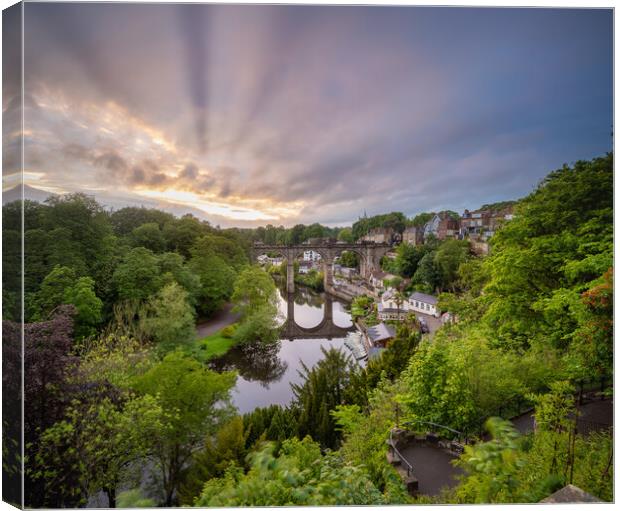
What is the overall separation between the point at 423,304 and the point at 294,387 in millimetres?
3074

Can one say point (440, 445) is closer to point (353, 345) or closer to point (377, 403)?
point (377, 403)

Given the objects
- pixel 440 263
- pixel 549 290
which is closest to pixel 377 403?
pixel 440 263

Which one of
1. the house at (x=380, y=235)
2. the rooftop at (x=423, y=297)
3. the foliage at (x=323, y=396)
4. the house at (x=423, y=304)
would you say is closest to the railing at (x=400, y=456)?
the foliage at (x=323, y=396)

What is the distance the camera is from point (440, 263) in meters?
5.07

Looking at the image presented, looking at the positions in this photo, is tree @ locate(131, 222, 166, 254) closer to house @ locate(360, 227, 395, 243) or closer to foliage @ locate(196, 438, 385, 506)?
foliage @ locate(196, 438, 385, 506)

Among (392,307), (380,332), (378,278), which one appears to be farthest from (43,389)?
(380,332)

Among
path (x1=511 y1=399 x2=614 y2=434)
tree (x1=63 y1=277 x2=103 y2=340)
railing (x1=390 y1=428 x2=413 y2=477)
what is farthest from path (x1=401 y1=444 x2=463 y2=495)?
tree (x1=63 y1=277 x2=103 y2=340)

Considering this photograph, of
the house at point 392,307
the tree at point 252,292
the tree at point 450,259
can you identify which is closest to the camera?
the tree at point 450,259

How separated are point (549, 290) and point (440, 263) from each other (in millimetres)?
1459

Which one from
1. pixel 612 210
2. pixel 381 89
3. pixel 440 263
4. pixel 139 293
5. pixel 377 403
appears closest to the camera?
pixel 612 210

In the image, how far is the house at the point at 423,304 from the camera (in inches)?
242

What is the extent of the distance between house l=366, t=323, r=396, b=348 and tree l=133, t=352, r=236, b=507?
4862 mm

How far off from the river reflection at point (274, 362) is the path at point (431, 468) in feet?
8.68

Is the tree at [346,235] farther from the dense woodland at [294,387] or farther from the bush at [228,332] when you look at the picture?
the bush at [228,332]
